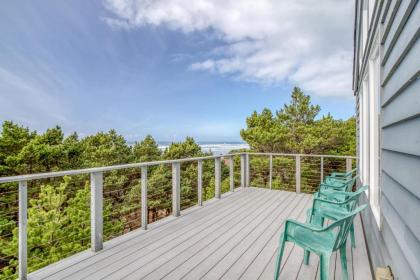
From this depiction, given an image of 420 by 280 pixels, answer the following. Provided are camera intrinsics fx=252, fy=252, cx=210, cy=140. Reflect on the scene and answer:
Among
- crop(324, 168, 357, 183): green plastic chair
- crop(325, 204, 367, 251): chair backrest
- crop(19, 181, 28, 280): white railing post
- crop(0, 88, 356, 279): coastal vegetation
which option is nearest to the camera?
crop(325, 204, 367, 251): chair backrest

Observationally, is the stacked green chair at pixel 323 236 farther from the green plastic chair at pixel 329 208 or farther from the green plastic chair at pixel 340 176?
the green plastic chair at pixel 340 176

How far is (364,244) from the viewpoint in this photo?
2904mm

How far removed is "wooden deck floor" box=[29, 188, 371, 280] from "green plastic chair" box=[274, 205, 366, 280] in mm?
557

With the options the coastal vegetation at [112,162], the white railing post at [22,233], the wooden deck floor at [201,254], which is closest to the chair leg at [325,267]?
the wooden deck floor at [201,254]

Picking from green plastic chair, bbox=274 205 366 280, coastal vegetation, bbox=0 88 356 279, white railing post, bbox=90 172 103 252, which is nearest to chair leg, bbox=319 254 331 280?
green plastic chair, bbox=274 205 366 280

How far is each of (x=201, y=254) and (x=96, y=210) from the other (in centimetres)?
123

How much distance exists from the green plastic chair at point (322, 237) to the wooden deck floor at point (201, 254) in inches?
21.9

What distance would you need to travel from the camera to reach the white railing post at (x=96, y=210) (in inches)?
107

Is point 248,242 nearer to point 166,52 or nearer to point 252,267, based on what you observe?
point 252,267

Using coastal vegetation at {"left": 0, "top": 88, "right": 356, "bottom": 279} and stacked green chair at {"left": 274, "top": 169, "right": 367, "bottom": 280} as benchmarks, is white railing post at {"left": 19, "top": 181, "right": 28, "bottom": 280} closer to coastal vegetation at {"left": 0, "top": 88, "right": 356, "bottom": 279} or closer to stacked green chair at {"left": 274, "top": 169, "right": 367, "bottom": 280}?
stacked green chair at {"left": 274, "top": 169, "right": 367, "bottom": 280}

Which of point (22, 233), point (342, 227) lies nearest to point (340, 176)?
point (342, 227)

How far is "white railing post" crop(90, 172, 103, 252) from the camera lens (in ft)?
8.90

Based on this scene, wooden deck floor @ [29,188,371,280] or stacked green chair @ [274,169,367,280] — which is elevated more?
stacked green chair @ [274,169,367,280]

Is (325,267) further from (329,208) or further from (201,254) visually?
(201,254)
